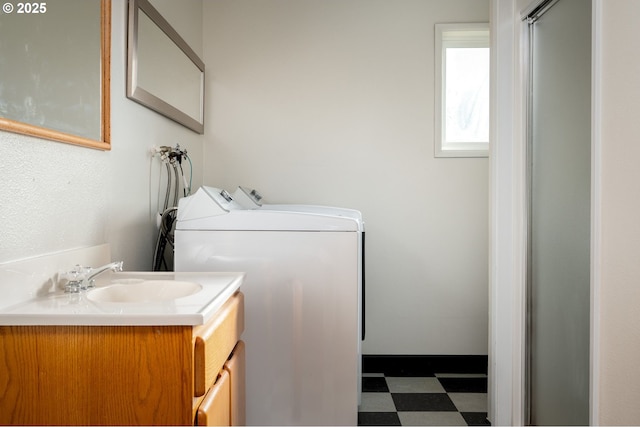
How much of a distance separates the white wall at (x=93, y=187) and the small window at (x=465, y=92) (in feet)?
5.63

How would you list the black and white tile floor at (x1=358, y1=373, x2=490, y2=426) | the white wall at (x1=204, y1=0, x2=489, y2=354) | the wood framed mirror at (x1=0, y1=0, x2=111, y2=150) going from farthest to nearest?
the white wall at (x1=204, y1=0, x2=489, y2=354), the black and white tile floor at (x1=358, y1=373, x2=490, y2=426), the wood framed mirror at (x1=0, y1=0, x2=111, y2=150)

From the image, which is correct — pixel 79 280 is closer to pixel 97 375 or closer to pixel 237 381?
pixel 97 375

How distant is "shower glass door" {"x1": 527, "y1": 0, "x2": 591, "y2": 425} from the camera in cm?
168

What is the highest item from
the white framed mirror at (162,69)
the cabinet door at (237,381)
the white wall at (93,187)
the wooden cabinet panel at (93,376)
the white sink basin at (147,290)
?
the white framed mirror at (162,69)

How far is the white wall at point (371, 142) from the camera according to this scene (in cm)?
309

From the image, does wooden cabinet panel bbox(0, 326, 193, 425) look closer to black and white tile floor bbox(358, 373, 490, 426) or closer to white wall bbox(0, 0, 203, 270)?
white wall bbox(0, 0, 203, 270)

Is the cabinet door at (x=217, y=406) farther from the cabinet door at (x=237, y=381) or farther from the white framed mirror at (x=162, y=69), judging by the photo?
the white framed mirror at (x=162, y=69)

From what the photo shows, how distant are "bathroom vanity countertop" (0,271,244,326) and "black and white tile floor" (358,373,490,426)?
1498mm

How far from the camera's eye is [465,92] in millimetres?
3182

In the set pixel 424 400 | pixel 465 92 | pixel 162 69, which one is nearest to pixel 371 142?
pixel 465 92

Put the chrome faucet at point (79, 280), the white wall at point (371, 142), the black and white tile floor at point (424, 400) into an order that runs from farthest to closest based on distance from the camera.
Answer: the white wall at point (371, 142) < the black and white tile floor at point (424, 400) < the chrome faucet at point (79, 280)

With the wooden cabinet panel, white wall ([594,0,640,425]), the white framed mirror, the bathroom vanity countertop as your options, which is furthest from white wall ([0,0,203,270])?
white wall ([594,0,640,425])

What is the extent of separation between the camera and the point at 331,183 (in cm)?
311

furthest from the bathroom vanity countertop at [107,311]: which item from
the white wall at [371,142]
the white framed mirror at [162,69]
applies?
the white wall at [371,142]
